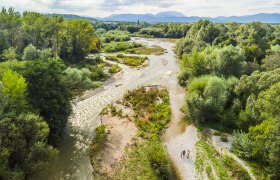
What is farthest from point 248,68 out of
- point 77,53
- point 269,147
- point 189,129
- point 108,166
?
point 77,53

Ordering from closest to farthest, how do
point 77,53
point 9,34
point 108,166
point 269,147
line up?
point 269,147 < point 108,166 < point 9,34 < point 77,53

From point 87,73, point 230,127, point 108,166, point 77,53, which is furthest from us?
point 77,53

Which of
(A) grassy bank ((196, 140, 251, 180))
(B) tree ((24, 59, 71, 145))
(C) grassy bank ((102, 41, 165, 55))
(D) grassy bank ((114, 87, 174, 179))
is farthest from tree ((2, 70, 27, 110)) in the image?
(C) grassy bank ((102, 41, 165, 55))

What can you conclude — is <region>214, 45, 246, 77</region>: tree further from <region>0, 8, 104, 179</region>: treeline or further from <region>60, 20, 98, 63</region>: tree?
<region>60, 20, 98, 63</region>: tree

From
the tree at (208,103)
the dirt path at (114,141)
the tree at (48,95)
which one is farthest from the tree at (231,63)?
the tree at (48,95)

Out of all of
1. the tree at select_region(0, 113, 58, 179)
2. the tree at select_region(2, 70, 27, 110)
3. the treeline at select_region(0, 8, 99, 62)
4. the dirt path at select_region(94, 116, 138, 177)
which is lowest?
the dirt path at select_region(94, 116, 138, 177)

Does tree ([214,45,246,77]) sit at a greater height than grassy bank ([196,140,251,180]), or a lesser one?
greater

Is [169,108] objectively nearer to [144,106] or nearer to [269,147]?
[144,106]
